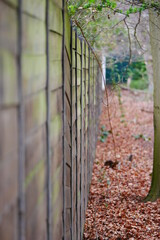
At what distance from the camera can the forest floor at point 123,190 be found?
532 centimetres

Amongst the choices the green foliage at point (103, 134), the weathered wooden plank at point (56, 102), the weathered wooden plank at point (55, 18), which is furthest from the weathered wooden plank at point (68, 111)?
the green foliage at point (103, 134)

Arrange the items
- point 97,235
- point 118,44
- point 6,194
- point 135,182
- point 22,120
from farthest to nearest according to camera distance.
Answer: point 118,44 → point 135,182 → point 97,235 → point 22,120 → point 6,194

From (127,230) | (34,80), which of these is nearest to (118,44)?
(127,230)

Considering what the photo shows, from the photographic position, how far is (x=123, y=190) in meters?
7.42

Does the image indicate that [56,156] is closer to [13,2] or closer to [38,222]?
[38,222]

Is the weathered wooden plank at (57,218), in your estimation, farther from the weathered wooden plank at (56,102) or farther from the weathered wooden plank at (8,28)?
the weathered wooden plank at (8,28)

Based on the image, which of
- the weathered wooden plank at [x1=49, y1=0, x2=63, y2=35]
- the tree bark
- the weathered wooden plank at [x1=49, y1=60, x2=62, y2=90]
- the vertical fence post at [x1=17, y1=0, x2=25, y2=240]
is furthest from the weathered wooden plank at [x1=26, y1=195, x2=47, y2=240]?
the tree bark

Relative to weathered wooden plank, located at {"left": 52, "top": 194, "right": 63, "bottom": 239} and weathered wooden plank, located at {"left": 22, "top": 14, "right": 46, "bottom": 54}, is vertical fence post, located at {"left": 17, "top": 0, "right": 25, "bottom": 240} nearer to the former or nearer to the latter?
weathered wooden plank, located at {"left": 22, "top": 14, "right": 46, "bottom": 54}

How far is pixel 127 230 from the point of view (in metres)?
5.29

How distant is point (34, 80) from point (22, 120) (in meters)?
0.29

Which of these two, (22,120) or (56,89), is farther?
(56,89)

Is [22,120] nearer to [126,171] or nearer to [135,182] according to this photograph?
[135,182]

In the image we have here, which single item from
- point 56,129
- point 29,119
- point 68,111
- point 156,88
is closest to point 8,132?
point 29,119

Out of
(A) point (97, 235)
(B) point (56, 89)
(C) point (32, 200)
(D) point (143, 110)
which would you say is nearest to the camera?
(C) point (32, 200)
